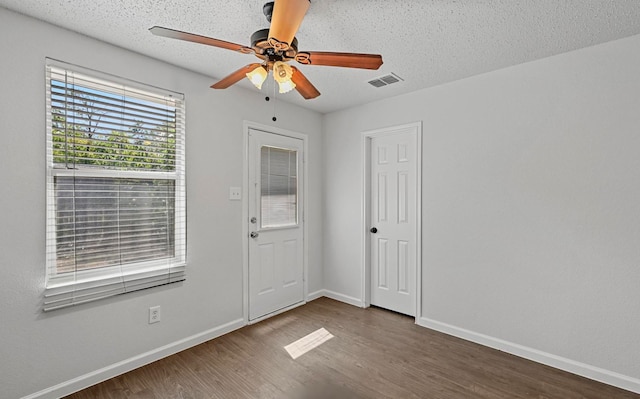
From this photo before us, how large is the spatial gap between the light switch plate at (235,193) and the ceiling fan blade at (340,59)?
5.67 feet

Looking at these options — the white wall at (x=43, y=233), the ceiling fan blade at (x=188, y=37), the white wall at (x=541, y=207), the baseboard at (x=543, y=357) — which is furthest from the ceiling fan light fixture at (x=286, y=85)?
the baseboard at (x=543, y=357)

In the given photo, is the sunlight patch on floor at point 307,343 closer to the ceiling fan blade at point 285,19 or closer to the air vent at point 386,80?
the ceiling fan blade at point 285,19

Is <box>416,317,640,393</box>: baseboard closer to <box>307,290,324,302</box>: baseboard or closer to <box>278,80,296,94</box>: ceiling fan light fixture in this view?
<box>307,290,324,302</box>: baseboard

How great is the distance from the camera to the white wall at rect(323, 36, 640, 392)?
2.15m

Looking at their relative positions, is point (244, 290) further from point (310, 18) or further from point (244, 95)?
point (310, 18)

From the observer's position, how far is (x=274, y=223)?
3.48m

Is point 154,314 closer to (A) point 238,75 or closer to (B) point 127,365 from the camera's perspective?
(B) point 127,365

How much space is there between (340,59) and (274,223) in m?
2.23

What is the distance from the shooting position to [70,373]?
2.06 m

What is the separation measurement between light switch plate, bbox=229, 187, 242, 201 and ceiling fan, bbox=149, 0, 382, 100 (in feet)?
4.67

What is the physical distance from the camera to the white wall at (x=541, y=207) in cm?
215

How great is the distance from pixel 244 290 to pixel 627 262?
3.19 meters

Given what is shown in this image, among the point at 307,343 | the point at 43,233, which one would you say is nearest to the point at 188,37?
the point at 43,233

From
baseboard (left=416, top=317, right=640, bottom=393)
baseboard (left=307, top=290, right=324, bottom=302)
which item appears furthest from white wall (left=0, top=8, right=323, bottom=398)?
baseboard (left=416, top=317, right=640, bottom=393)
